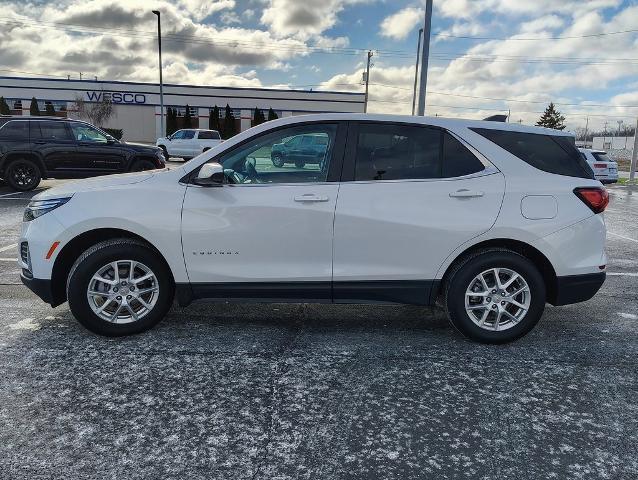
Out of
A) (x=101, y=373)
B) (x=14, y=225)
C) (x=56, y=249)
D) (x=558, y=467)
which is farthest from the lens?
(x=14, y=225)

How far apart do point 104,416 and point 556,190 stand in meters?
3.55

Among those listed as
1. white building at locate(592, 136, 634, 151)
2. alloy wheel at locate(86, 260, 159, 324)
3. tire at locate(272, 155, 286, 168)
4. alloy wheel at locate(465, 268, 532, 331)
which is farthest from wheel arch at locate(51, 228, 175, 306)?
white building at locate(592, 136, 634, 151)

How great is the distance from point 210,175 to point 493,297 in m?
2.38

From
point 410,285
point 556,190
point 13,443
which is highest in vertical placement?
point 556,190

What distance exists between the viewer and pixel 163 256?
13.2 feet

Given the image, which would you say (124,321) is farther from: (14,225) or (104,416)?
(14,225)

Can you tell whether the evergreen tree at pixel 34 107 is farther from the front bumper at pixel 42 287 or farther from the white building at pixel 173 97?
the front bumper at pixel 42 287

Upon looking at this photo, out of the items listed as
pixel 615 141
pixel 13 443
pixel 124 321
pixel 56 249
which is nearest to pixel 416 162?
pixel 124 321

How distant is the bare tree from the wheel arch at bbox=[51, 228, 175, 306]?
56.2 metres

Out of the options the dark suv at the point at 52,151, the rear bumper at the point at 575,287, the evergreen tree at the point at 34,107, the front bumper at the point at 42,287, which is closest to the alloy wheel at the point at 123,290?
the front bumper at the point at 42,287

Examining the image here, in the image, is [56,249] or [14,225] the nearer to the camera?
[56,249]

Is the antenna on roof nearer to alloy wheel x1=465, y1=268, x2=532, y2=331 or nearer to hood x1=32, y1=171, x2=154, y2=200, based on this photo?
alloy wheel x1=465, y1=268, x2=532, y2=331

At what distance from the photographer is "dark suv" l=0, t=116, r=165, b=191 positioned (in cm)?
1299

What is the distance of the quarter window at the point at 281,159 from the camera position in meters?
4.05
